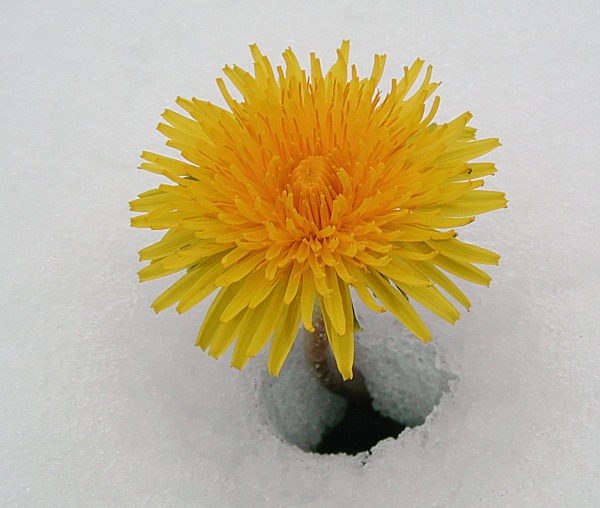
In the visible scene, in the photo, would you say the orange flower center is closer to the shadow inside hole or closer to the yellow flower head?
the yellow flower head

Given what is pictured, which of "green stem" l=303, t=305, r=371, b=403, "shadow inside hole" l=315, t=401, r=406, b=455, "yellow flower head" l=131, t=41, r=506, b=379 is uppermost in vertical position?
"yellow flower head" l=131, t=41, r=506, b=379

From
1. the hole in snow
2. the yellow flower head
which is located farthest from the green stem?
the yellow flower head

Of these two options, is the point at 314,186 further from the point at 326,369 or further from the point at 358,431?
the point at 358,431

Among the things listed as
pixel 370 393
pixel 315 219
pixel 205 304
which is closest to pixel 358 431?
pixel 370 393

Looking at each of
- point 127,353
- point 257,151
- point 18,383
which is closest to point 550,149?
point 257,151

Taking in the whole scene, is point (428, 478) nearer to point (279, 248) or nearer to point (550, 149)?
point (279, 248)

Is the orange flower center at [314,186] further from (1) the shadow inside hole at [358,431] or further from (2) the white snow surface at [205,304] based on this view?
(1) the shadow inside hole at [358,431]
